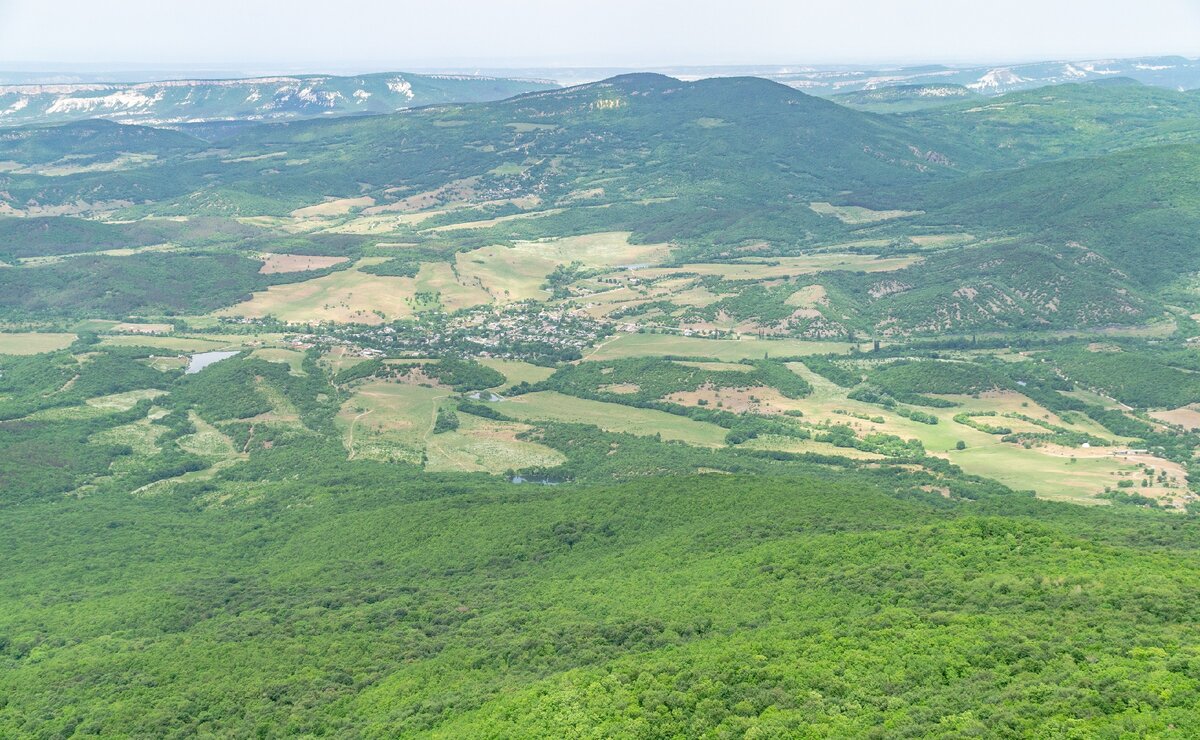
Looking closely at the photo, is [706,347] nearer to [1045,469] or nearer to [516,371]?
[516,371]

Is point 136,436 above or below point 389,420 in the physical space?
below

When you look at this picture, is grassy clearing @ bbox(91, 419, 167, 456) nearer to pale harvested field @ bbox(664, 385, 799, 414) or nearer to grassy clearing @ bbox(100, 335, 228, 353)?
grassy clearing @ bbox(100, 335, 228, 353)

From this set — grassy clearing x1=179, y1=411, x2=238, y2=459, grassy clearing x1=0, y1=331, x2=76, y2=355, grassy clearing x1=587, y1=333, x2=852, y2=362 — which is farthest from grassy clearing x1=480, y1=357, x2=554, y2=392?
grassy clearing x1=0, y1=331, x2=76, y2=355

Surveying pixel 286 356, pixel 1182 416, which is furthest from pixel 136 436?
pixel 1182 416

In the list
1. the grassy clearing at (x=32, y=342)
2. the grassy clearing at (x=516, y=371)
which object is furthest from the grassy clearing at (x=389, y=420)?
the grassy clearing at (x=32, y=342)

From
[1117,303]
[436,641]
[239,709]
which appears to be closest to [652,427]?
[436,641]

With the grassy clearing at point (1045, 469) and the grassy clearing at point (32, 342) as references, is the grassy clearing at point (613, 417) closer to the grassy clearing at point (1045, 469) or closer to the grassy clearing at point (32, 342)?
the grassy clearing at point (1045, 469)
